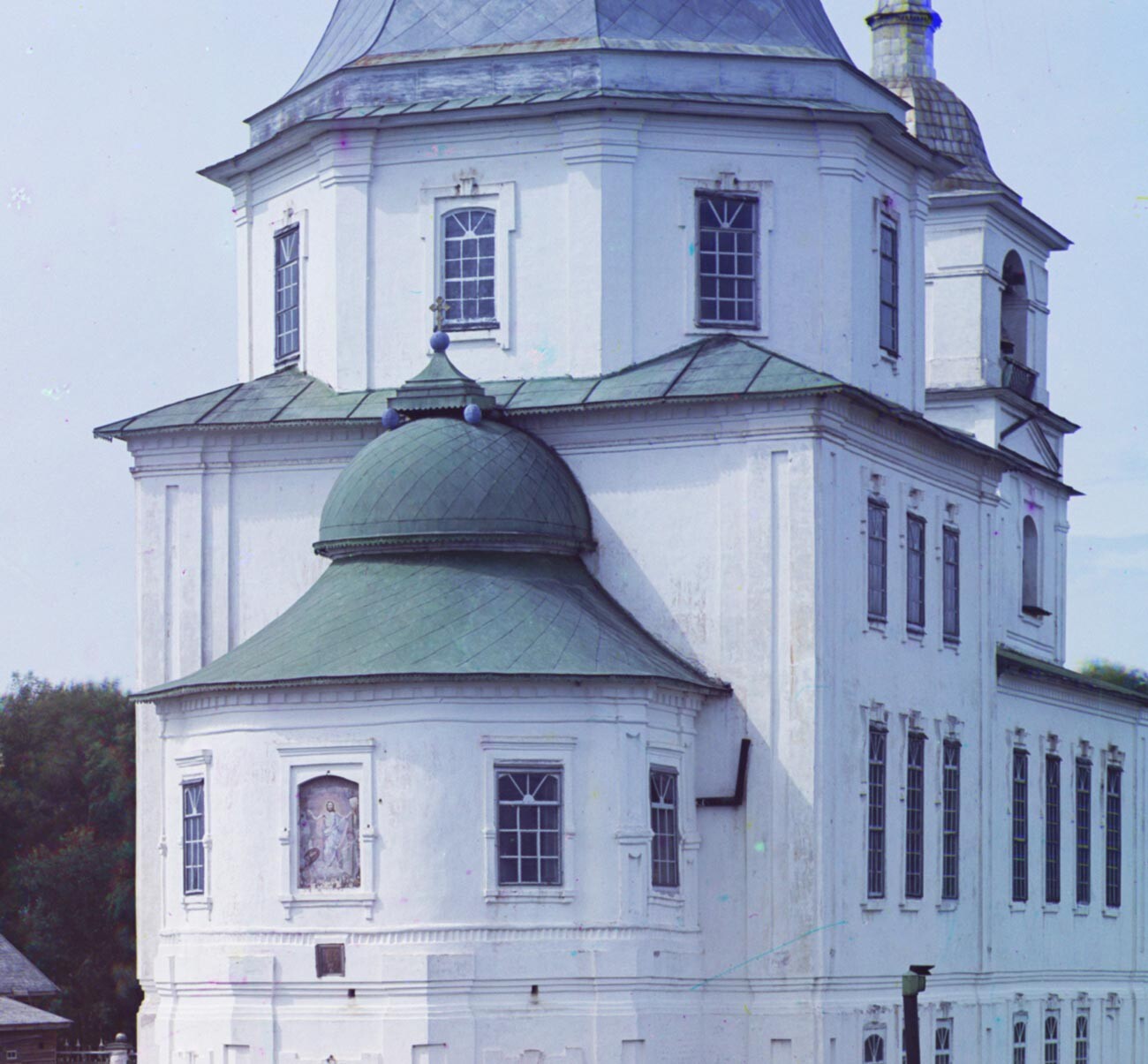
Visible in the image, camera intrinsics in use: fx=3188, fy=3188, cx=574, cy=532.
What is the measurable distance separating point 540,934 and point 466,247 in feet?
34.2

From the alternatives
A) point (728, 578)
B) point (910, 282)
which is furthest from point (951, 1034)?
point (910, 282)

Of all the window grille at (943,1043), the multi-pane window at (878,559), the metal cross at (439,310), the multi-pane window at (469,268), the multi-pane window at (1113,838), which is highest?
the multi-pane window at (469,268)

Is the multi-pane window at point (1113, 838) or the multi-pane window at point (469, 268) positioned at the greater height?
the multi-pane window at point (469, 268)

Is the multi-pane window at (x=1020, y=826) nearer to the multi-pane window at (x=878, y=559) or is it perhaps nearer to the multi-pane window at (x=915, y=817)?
the multi-pane window at (x=915, y=817)

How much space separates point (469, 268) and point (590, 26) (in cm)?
377

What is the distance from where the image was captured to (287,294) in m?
46.6

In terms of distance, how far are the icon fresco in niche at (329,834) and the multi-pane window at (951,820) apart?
9883mm

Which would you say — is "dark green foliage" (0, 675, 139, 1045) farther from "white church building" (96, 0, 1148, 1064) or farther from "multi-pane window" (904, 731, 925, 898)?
"multi-pane window" (904, 731, 925, 898)

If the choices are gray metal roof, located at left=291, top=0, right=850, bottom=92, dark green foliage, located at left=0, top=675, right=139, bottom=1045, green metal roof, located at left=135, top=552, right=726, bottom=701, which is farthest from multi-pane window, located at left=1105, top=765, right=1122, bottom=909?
dark green foliage, located at left=0, top=675, right=139, bottom=1045

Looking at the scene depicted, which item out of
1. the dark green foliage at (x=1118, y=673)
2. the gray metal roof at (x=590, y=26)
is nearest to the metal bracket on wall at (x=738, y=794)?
the gray metal roof at (x=590, y=26)

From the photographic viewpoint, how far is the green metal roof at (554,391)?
41875 mm

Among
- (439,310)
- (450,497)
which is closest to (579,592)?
(450,497)

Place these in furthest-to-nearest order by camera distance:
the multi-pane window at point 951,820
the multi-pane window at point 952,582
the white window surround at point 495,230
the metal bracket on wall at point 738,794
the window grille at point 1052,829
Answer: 1. the window grille at point 1052,829
2. the multi-pane window at point 952,582
3. the multi-pane window at point 951,820
4. the white window surround at point 495,230
5. the metal bracket on wall at point 738,794

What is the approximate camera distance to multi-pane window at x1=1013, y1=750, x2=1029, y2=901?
48.8 m
